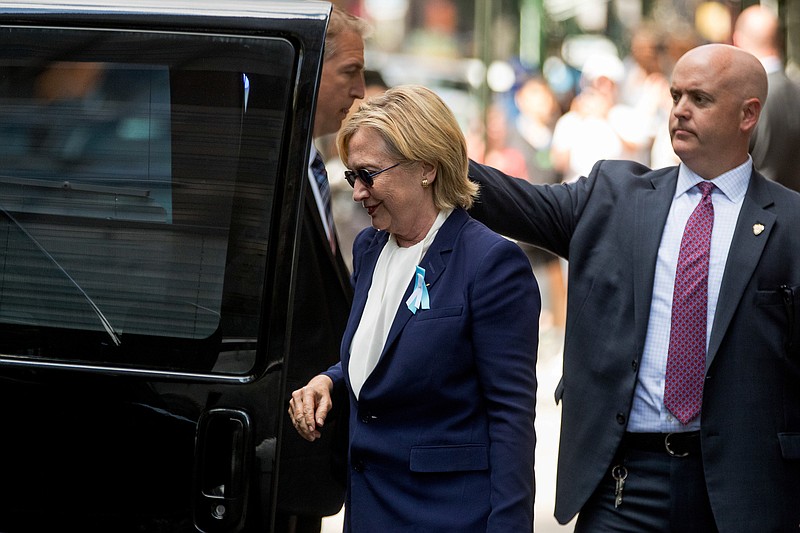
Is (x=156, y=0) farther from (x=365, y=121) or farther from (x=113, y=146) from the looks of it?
(x=365, y=121)

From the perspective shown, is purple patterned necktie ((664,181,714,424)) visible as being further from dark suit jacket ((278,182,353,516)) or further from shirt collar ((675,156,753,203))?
dark suit jacket ((278,182,353,516))

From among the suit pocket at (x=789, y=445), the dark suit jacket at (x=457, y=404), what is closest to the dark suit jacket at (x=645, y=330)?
the suit pocket at (x=789, y=445)

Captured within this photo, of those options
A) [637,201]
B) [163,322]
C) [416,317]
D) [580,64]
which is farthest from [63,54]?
[580,64]

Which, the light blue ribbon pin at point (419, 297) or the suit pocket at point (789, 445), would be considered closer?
the light blue ribbon pin at point (419, 297)

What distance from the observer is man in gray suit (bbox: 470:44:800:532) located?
9.76 feet

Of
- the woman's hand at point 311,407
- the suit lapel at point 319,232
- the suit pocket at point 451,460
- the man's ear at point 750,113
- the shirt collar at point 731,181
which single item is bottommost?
the suit pocket at point 451,460

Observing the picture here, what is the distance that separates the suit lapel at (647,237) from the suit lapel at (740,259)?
0.60ft

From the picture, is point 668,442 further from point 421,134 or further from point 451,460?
point 421,134

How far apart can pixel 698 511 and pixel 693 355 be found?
0.40 meters

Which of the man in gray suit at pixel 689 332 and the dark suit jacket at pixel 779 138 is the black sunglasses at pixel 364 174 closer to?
the man in gray suit at pixel 689 332

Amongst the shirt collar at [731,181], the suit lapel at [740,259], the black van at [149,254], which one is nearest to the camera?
the black van at [149,254]

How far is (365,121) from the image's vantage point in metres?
2.70

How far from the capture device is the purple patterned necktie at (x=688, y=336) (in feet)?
9.82

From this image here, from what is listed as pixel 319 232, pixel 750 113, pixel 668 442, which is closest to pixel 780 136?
pixel 750 113
